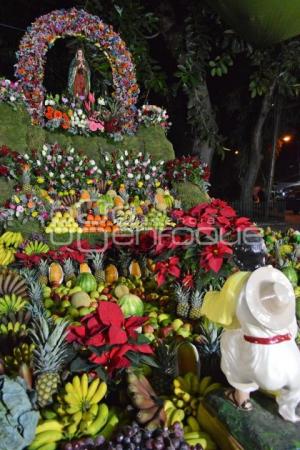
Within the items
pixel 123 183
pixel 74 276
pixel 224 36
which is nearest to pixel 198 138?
pixel 224 36

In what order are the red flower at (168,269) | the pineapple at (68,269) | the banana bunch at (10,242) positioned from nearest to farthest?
1. the red flower at (168,269)
2. the pineapple at (68,269)
3. the banana bunch at (10,242)

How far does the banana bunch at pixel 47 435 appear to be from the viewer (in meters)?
2.00

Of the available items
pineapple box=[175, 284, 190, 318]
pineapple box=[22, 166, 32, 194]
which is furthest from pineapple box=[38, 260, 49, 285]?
pineapple box=[22, 166, 32, 194]

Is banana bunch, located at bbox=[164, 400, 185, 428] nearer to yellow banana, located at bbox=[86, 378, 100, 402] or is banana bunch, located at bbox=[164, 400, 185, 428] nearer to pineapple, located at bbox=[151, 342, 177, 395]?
pineapple, located at bbox=[151, 342, 177, 395]

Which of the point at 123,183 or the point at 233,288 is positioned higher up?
the point at 123,183

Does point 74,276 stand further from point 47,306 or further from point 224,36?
point 224,36

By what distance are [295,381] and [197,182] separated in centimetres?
628

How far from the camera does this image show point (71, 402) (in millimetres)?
2121

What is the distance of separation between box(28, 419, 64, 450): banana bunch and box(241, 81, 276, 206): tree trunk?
35.5 feet

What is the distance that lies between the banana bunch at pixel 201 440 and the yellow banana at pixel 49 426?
2.08ft

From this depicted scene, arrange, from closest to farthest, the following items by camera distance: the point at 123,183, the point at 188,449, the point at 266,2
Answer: the point at 188,449, the point at 266,2, the point at 123,183

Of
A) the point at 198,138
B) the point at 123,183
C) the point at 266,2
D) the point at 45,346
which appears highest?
the point at 198,138

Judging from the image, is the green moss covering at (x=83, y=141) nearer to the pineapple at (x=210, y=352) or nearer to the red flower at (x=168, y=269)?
the red flower at (x=168, y=269)

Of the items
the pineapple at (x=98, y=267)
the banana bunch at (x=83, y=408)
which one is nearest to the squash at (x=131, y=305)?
the pineapple at (x=98, y=267)
